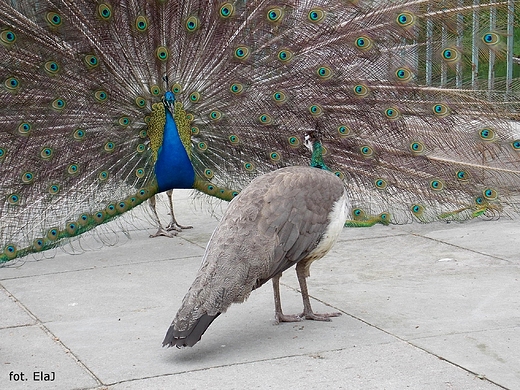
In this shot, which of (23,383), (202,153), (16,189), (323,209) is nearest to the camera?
(23,383)

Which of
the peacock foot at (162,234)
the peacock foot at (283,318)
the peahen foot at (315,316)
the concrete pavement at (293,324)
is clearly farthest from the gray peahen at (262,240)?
the peacock foot at (162,234)

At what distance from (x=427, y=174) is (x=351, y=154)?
65 cm

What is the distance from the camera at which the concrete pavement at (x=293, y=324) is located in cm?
449

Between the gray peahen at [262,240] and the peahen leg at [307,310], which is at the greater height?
the gray peahen at [262,240]

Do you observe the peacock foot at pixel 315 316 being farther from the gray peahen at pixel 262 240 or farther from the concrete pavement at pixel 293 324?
the gray peahen at pixel 262 240

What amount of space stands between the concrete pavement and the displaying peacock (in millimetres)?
477

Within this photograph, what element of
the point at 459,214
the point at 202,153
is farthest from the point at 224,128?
the point at 459,214

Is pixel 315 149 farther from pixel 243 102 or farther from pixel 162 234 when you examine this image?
pixel 162 234

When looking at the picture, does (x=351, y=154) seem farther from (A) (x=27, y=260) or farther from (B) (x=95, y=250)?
(A) (x=27, y=260)

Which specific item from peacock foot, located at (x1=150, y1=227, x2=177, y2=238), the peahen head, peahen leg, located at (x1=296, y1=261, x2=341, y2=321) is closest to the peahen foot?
peahen leg, located at (x1=296, y1=261, x2=341, y2=321)

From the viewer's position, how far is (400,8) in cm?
726

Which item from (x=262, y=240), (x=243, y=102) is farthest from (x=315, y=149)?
(x=243, y=102)

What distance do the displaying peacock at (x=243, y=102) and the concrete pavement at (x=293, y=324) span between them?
0.48m

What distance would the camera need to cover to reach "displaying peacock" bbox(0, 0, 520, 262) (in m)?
7.10
